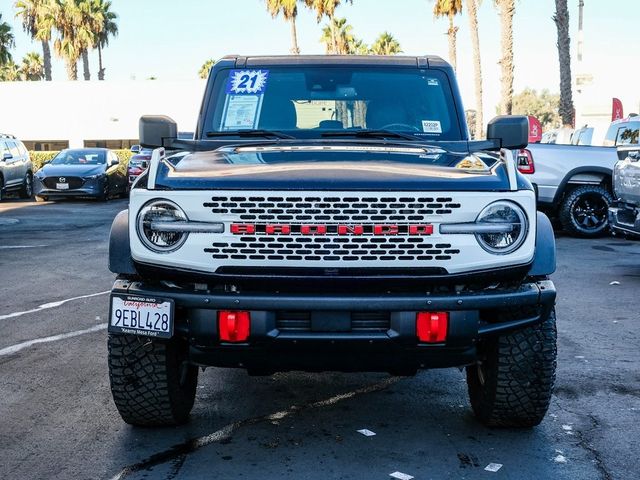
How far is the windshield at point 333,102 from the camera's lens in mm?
5277

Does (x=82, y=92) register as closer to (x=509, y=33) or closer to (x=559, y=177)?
(x=509, y=33)

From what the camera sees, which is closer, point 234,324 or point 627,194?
point 234,324

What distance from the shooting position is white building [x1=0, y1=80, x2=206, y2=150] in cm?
4391

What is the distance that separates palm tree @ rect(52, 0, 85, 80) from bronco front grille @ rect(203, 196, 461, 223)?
52709mm

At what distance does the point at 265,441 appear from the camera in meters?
4.29

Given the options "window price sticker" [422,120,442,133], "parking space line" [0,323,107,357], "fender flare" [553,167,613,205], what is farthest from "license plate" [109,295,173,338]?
"fender flare" [553,167,613,205]

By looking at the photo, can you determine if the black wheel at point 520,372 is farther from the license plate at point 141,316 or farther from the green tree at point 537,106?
the green tree at point 537,106

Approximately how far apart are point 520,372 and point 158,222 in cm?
178

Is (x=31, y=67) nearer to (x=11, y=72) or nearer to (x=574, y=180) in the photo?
(x=11, y=72)

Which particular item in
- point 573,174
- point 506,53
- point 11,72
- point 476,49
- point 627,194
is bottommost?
point 627,194

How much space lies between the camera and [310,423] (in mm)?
4586

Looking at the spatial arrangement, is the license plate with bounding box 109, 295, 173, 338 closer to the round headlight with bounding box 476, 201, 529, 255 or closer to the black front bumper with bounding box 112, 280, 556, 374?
the black front bumper with bounding box 112, 280, 556, 374

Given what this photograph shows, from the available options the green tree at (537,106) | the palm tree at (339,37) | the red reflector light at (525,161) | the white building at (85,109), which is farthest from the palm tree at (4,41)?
the green tree at (537,106)

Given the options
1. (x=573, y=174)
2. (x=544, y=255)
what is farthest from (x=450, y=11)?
(x=544, y=255)
